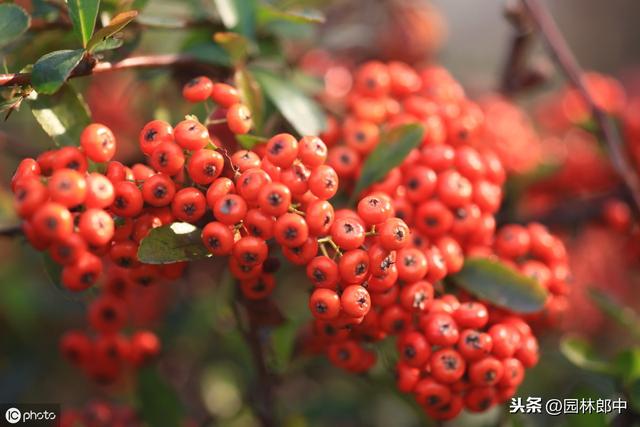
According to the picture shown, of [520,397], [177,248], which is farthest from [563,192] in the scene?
[177,248]

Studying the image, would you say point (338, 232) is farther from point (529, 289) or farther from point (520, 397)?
point (520, 397)

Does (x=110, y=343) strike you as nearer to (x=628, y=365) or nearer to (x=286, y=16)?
(x=286, y=16)

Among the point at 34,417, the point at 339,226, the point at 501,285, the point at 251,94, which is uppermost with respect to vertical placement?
the point at 251,94

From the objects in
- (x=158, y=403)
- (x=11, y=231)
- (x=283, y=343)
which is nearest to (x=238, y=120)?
(x=11, y=231)

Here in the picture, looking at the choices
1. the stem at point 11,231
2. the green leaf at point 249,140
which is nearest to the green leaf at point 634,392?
the green leaf at point 249,140

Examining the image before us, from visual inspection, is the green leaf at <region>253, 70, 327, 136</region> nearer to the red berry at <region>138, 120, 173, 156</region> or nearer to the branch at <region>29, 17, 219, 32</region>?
the branch at <region>29, 17, 219, 32</region>

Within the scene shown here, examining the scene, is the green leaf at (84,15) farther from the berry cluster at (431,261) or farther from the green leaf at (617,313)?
the green leaf at (617,313)
